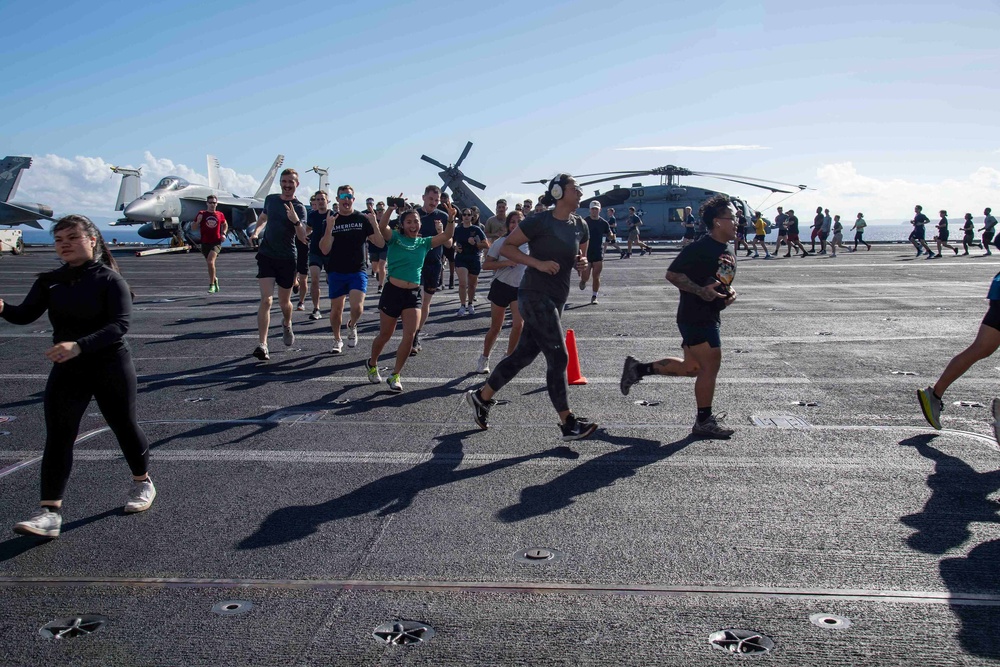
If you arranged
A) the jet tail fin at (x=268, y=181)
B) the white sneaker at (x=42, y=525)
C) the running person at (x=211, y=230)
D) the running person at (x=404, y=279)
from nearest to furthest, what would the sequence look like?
the white sneaker at (x=42, y=525)
the running person at (x=404, y=279)
the running person at (x=211, y=230)
the jet tail fin at (x=268, y=181)

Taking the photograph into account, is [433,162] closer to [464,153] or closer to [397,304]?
[464,153]

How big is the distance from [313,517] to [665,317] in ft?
30.7

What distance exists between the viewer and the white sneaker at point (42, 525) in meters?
4.06

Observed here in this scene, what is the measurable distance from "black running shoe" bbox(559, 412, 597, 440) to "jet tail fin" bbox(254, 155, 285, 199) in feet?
181

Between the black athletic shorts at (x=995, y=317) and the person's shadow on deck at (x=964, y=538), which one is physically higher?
the black athletic shorts at (x=995, y=317)

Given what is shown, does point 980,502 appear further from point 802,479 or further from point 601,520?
point 601,520

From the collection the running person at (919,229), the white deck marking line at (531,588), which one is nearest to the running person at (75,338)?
the white deck marking line at (531,588)

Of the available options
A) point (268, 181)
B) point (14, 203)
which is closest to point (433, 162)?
point (268, 181)

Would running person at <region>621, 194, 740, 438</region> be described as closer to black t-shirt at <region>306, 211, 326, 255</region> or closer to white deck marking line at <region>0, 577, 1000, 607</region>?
white deck marking line at <region>0, 577, 1000, 607</region>

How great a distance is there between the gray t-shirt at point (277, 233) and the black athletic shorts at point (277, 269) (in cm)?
5

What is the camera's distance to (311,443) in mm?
5898

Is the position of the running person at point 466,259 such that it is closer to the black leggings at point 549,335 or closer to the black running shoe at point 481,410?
the black running shoe at point 481,410

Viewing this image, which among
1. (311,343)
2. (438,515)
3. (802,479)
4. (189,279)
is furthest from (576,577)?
(189,279)

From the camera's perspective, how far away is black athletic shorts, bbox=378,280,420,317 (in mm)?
7809
